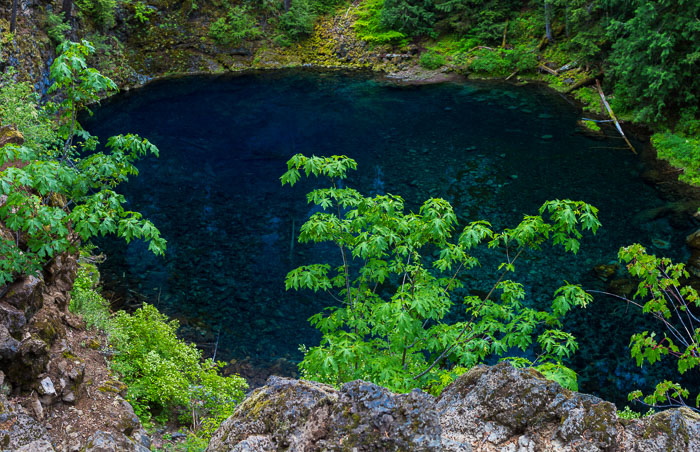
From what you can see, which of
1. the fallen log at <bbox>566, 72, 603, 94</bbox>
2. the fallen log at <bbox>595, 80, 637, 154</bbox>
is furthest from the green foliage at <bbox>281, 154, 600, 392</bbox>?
the fallen log at <bbox>566, 72, 603, 94</bbox>

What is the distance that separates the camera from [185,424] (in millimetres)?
8852

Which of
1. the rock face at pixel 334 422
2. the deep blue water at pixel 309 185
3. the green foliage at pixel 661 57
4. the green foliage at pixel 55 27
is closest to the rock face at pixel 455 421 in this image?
the rock face at pixel 334 422

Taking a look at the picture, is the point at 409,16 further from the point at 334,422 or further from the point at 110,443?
the point at 334,422

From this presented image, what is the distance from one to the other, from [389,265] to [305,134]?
18.7 m

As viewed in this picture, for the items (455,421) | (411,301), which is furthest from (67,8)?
(455,421)

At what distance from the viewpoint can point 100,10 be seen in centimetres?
3181

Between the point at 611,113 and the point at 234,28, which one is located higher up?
the point at 234,28

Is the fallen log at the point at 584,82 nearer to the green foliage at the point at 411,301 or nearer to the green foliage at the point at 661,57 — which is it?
the green foliage at the point at 661,57

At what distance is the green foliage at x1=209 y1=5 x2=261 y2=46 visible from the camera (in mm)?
36781

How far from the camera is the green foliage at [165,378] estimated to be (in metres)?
8.52

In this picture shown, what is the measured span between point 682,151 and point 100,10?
3427 cm

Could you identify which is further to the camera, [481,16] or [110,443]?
[481,16]

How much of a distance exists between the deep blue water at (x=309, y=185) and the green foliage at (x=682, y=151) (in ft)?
4.27

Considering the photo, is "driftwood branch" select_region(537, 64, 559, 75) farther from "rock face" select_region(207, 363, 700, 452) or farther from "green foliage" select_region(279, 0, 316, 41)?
"rock face" select_region(207, 363, 700, 452)
